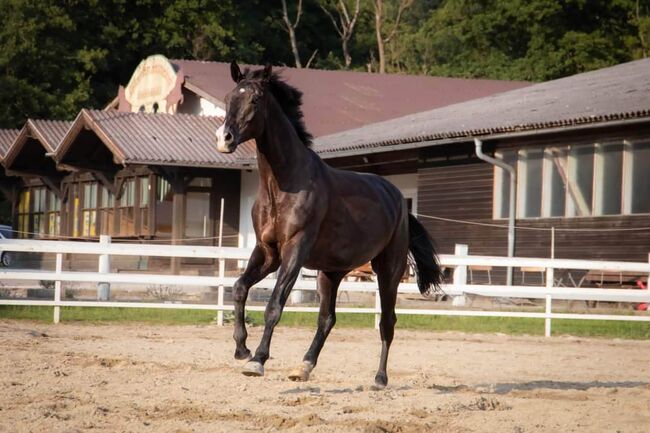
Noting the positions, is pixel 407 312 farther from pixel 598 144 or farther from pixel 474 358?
pixel 598 144

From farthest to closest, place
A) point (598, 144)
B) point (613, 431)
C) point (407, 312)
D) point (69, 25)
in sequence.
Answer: point (69, 25) < point (598, 144) < point (407, 312) < point (613, 431)

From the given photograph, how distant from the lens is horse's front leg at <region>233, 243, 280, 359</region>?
29.8 ft

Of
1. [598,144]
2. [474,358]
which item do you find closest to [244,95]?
[474,358]

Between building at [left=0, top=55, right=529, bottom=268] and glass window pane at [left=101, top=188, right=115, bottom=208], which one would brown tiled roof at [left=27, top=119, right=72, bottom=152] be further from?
glass window pane at [left=101, top=188, right=115, bottom=208]

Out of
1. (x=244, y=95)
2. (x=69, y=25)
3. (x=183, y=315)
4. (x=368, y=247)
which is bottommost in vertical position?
(x=183, y=315)

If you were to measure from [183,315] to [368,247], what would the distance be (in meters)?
9.57

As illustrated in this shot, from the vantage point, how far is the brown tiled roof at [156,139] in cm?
3216

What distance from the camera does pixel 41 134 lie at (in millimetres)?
35594

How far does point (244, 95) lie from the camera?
9.09m

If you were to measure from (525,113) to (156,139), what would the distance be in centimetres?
1260

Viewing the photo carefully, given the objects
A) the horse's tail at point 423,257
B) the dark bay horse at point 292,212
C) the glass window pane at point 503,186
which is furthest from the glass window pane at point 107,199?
the dark bay horse at point 292,212

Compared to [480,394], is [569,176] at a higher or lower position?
higher


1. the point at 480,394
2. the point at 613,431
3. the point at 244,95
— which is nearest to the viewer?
the point at 613,431

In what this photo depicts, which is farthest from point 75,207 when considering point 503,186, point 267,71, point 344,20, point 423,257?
point 267,71
